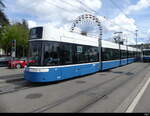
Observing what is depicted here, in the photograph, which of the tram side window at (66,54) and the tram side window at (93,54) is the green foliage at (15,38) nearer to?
the tram side window at (93,54)

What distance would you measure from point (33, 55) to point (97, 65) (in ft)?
24.5

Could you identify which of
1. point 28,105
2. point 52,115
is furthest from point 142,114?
point 28,105

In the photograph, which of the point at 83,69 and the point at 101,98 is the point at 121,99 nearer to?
the point at 101,98

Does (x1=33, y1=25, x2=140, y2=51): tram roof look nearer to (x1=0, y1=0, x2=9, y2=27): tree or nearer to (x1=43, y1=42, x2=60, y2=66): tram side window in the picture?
(x1=43, y1=42, x2=60, y2=66): tram side window

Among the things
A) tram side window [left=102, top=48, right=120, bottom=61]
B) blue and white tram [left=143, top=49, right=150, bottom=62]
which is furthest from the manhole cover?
blue and white tram [left=143, top=49, right=150, bottom=62]

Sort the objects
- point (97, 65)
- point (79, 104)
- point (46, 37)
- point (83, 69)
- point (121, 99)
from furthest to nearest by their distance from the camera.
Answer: point (97, 65), point (83, 69), point (46, 37), point (121, 99), point (79, 104)

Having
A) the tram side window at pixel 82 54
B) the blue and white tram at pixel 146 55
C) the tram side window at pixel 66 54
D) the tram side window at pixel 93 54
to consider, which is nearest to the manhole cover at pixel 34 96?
the tram side window at pixel 66 54

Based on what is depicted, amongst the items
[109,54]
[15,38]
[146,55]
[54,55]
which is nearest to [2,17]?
[15,38]

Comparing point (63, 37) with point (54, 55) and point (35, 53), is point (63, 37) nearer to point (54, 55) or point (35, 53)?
point (54, 55)

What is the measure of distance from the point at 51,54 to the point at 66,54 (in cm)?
137

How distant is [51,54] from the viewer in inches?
397

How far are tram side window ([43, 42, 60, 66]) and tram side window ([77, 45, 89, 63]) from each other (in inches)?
97.8

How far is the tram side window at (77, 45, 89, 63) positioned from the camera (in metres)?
12.7

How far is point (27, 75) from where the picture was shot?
1017 cm
